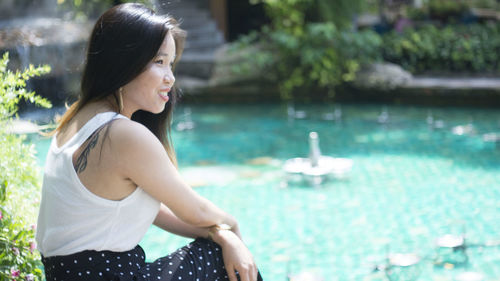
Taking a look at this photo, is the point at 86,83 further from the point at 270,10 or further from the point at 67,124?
the point at 270,10

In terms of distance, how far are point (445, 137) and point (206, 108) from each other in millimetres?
4605

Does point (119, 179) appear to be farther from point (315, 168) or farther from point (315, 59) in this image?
point (315, 59)

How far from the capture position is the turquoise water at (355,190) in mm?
4094

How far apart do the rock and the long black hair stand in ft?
27.7

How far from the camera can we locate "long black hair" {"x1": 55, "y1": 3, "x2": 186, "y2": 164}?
6.76 ft

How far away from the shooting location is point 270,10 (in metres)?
11.9

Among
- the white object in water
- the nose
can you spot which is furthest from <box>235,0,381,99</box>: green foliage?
the nose

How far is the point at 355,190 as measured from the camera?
18.7ft

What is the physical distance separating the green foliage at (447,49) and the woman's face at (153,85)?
31.1 feet

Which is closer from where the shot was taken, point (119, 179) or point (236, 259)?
point (119, 179)

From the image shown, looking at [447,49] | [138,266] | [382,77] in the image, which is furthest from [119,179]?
[447,49]

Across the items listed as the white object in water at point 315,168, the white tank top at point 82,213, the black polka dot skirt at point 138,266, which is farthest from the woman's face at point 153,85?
the white object in water at point 315,168

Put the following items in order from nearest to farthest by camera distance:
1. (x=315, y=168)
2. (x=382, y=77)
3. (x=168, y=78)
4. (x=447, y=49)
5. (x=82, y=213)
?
(x=82, y=213) < (x=168, y=78) < (x=315, y=168) < (x=382, y=77) < (x=447, y=49)

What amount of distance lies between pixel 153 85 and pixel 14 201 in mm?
1002
